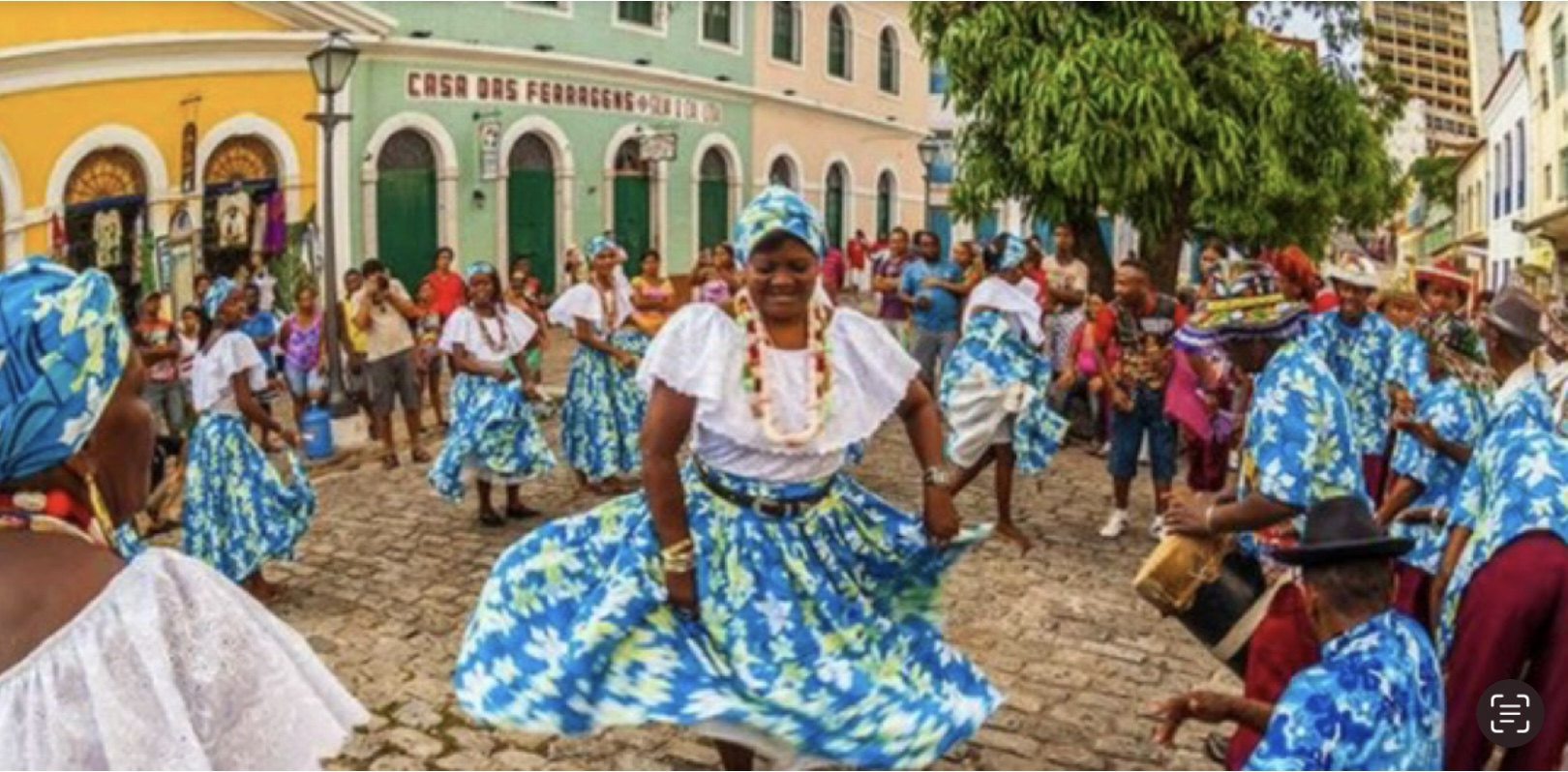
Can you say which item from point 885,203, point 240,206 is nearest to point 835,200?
point 885,203

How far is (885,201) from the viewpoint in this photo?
31.1m

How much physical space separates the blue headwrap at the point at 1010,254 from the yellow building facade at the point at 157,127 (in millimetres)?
11651

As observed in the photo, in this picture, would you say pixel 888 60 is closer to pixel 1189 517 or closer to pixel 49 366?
pixel 1189 517

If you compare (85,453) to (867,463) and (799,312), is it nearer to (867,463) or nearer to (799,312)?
(799,312)

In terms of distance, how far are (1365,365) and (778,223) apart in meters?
3.57

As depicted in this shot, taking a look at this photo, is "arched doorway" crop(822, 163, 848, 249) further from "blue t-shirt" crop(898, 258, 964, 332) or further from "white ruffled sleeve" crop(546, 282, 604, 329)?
Result: "white ruffled sleeve" crop(546, 282, 604, 329)

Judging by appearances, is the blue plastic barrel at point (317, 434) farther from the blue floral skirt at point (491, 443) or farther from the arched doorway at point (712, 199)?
the arched doorway at point (712, 199)

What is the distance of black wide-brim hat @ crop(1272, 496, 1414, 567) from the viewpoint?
260cm

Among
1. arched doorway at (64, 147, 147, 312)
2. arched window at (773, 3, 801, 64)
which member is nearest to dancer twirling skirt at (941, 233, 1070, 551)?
arched doorway at (64, 147, 147, 312)

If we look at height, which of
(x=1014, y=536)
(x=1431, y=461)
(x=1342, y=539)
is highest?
(x=1342, y=539)

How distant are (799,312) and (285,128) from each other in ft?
50.8

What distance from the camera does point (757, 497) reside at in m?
3.73

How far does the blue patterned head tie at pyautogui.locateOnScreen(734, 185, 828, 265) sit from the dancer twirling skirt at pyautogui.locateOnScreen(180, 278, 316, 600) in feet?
11.8

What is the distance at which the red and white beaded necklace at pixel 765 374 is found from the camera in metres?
3.71
